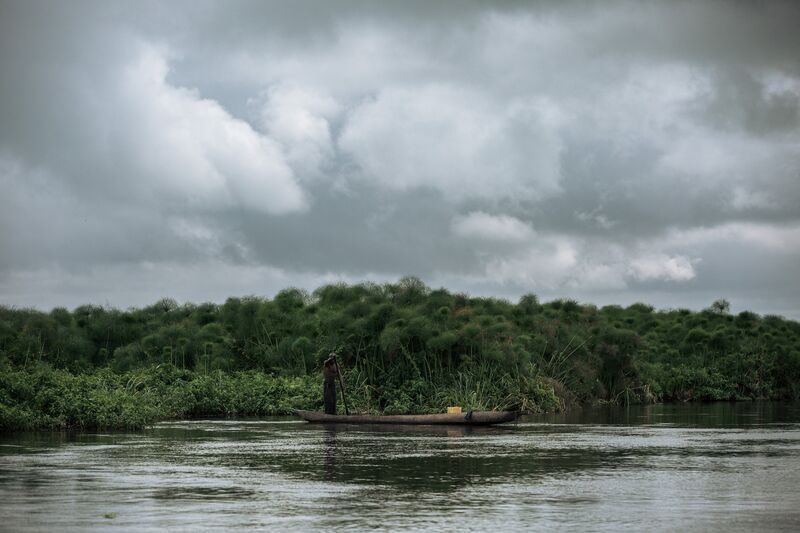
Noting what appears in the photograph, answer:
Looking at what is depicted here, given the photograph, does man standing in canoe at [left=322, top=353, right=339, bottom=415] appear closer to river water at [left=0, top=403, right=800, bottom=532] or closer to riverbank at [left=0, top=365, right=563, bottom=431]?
riverbank at [left=0, top=365, right=563, bottom=431]

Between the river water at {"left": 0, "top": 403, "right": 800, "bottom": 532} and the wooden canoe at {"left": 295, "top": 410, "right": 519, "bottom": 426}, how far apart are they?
99 centimetres

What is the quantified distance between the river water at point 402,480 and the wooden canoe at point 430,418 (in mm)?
988

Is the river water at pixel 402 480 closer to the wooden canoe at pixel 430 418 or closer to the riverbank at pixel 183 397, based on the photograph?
the wooden canoe at pixel 430 418

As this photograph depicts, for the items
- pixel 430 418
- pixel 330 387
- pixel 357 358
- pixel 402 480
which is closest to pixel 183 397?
pixel 357 358

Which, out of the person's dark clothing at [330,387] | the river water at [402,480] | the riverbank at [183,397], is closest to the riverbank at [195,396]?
the riverbank at [183,397]

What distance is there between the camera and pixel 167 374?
49.4m

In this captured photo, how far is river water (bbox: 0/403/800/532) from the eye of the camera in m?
15.6

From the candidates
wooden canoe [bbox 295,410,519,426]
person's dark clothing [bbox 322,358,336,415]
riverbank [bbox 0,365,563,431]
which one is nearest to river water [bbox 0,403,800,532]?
wooden canoe [bbox 295,410,519,426]

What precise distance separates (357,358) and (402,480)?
84.1ft

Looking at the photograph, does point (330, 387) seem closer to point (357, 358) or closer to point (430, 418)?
point (430, 418)

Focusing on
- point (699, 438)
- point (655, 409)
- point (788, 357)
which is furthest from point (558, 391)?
point (788, 357)

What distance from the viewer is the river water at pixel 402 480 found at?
1558 cm

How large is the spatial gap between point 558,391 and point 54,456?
3014cm

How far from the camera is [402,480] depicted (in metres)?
20.8
